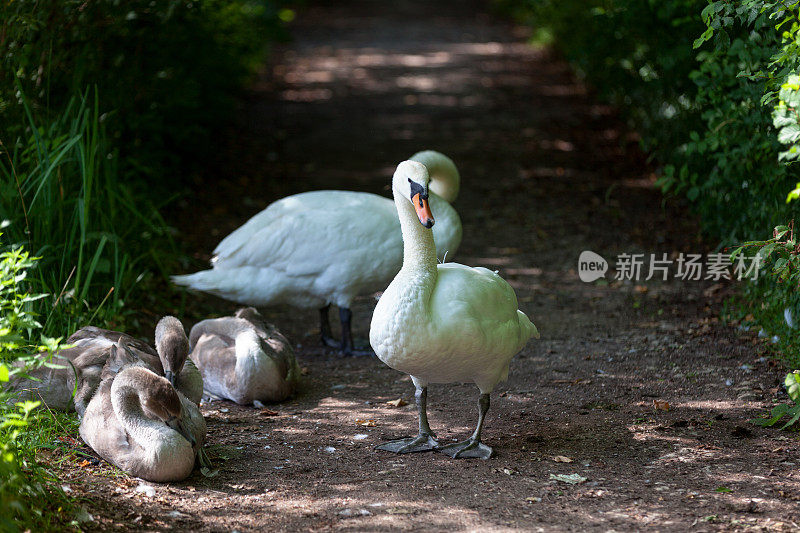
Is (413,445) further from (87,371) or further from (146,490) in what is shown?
(87,371)

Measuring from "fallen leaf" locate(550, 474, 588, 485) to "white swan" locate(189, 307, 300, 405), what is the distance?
1910 mm

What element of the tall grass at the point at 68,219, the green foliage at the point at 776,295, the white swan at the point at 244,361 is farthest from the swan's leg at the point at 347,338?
the green foliage at the point at 776,295

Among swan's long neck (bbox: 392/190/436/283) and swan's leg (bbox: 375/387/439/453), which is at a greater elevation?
swan's long neck (bbox: 392/190/436/283)

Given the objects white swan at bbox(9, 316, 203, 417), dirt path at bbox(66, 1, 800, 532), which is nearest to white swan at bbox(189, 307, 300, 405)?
dirt path at bbox(66, 1, 800, 532)

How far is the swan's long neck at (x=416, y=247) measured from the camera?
455 cm

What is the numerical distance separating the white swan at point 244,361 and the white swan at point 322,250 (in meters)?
0.55

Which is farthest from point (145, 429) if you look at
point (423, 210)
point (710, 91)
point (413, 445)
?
→ point (710, 91)

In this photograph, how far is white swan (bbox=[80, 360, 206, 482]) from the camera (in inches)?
169

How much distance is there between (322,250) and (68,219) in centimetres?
182

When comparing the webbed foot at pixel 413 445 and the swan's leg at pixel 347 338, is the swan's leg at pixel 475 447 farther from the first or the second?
the swan's leg at pixel 347 338

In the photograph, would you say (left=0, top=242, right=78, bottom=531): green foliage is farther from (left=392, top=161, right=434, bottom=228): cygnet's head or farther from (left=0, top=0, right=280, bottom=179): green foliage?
(left=0, top=0, right=280, bottom=179): green foliage

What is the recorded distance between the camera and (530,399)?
5.61m

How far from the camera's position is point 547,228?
30.5 feet

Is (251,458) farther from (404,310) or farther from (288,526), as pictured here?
(404,310)
